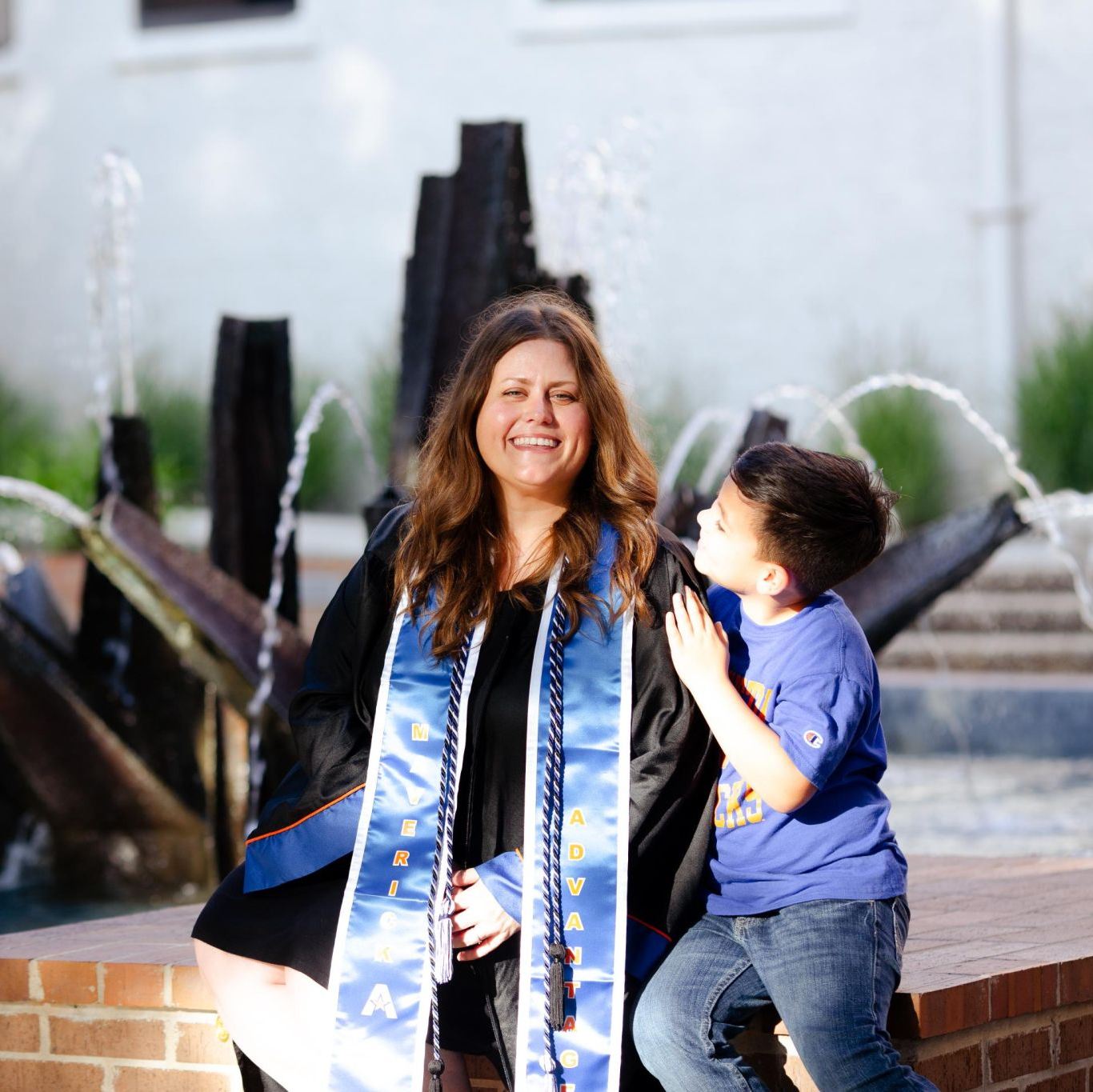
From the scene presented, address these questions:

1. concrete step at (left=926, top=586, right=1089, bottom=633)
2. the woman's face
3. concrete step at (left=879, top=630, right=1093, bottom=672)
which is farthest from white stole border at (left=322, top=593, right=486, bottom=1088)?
concrete step at (left=926, top=586, right=1089, bottom=633)

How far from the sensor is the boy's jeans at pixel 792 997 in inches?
93.6

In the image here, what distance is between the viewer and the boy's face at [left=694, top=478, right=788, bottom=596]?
8.38 ft

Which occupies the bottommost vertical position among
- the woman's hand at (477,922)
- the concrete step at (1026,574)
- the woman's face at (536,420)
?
the concrete step at (1026,574)

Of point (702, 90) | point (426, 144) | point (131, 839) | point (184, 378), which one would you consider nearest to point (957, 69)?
point (702, 90)

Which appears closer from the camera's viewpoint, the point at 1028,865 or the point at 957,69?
the point at 1028,865

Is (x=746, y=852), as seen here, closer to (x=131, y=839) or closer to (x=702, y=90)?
(x=131, y=839)

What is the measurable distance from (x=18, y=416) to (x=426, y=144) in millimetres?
3345

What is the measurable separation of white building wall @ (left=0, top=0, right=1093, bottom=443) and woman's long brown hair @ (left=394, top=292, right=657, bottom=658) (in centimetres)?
717

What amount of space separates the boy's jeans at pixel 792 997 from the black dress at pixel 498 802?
106mm

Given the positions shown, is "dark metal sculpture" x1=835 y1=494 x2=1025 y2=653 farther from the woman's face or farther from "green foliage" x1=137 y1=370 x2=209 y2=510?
"green foliage" x1=137 y1=370 x2=209 y2=510

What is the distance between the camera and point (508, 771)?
8.61ft

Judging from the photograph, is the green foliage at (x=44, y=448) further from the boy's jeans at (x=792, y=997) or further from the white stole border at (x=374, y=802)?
the boy's jeans at (x=792, y=997)

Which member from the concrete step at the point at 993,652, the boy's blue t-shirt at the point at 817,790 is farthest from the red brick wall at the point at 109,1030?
the concrete step at the point at 993,652

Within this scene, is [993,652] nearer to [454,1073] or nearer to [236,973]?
[454,1073]
